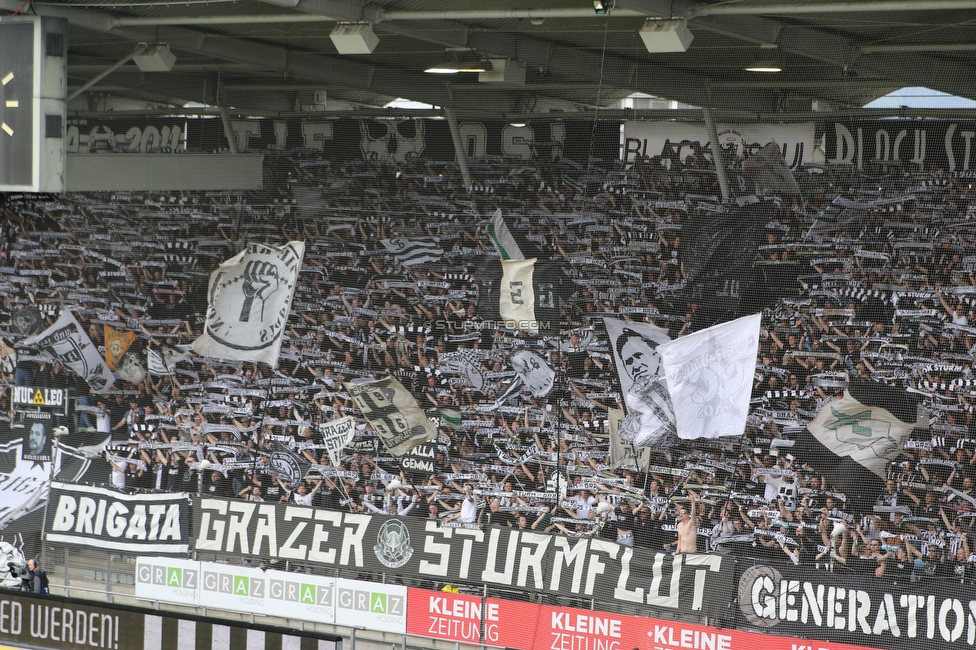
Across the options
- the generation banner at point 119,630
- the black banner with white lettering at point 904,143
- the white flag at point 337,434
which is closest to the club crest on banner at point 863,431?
the black banner with white lettering at point 904,143

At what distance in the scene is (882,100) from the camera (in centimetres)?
1068

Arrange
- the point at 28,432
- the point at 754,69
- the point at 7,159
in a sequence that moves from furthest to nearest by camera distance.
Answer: the point at 28,432 < the point at 754,69 < the point at 7,159

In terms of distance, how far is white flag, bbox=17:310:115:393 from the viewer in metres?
13.8

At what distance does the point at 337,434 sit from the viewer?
12680 mm

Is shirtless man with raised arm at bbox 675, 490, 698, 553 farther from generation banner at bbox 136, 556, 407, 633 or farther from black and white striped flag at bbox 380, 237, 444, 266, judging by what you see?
black and white striped flag at bbox 380, 237, 444, 266

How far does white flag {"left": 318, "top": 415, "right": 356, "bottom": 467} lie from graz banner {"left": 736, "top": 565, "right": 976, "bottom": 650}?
4572 millimetres

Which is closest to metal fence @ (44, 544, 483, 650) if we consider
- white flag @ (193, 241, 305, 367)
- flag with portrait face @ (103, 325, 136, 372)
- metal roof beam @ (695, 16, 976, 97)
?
flag with portrait face @ (103, 325, 136, 372)

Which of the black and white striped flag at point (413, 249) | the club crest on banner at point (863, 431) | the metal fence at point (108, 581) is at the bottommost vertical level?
the metal fence at point (108, 581)

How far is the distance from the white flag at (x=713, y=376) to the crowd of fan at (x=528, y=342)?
29 centimetres

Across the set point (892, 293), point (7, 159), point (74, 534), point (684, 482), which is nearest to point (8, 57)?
point (7, 159)

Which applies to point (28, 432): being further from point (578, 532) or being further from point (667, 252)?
point (667, 252)

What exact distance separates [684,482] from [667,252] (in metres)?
2.33

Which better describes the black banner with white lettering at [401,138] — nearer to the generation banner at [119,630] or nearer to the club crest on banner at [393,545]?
the club crest on banner at [393,545]

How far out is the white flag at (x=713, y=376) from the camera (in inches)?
420
